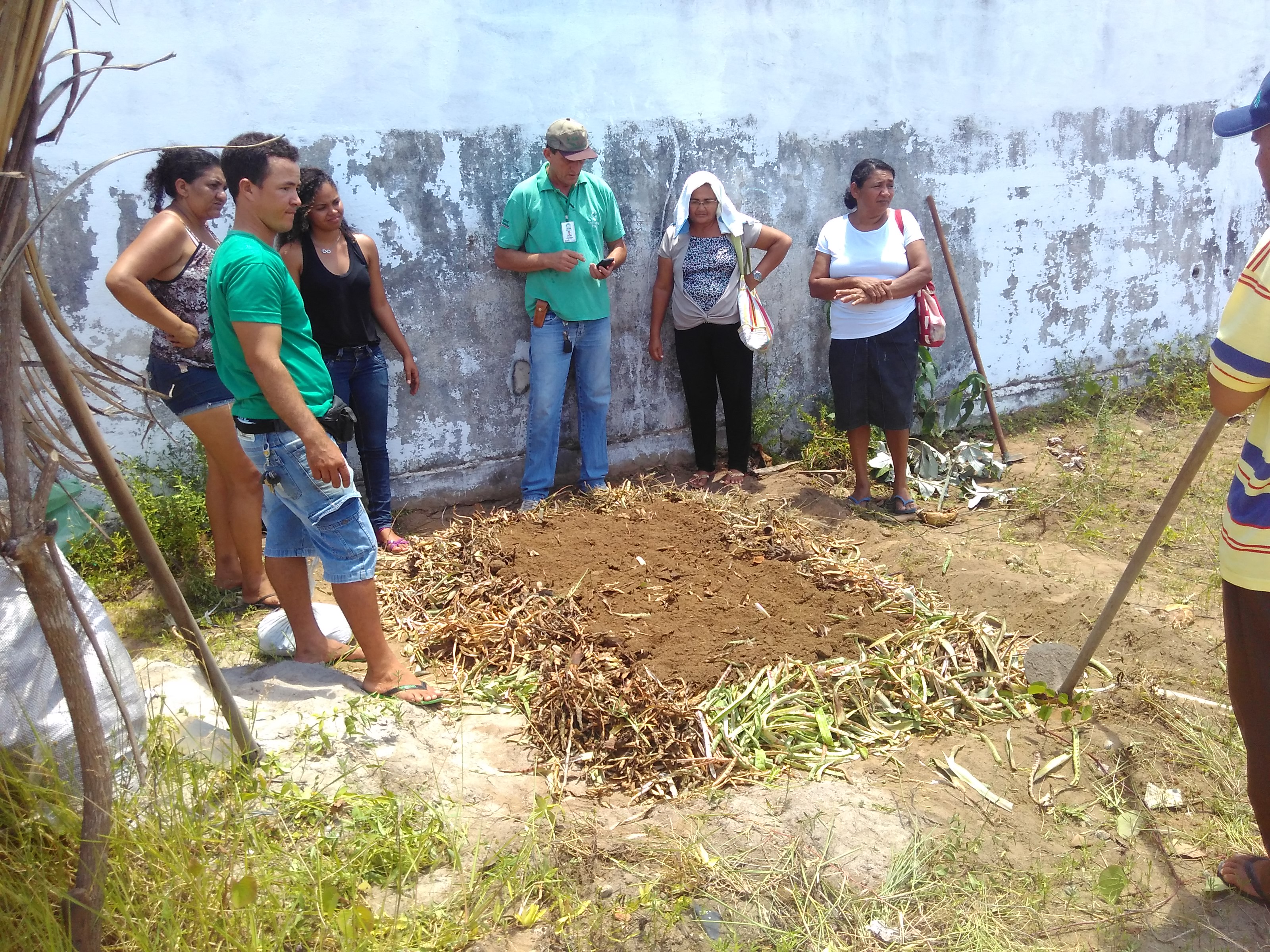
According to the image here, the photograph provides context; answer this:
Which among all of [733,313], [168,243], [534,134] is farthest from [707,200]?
[168,243]

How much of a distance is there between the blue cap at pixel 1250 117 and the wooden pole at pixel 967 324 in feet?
13.5

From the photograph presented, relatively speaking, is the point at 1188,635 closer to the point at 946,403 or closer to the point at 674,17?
the point at 946,403

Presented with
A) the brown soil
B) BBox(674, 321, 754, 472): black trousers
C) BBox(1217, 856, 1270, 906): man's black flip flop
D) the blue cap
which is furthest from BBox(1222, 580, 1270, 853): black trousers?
BBox(674, 321, 754, 472): black trousers

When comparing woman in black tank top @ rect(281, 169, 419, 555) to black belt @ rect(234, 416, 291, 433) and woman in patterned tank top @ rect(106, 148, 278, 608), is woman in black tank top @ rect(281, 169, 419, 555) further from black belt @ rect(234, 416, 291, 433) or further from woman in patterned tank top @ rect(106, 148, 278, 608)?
black belt @ rect(234, 416, 291, 433)

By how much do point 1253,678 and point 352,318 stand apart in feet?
13.2

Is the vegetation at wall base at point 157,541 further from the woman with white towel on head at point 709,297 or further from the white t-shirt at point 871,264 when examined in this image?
the white t-shirt at point 871,264

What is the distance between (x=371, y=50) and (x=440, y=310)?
136 centimetres

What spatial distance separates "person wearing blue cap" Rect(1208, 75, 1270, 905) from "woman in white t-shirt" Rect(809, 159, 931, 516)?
113 inches

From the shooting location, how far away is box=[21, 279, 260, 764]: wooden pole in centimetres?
220

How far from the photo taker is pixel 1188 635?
4172mm

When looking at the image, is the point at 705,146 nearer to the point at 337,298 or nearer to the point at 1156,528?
the point at 337,298

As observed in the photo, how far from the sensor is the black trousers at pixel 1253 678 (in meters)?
2.55

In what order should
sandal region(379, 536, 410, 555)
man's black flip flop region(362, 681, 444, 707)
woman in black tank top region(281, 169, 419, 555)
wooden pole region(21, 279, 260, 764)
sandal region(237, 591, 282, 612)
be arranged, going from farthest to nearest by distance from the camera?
sandal region(379, 536, 410, 555) → woman in black tank top region(281, 169, 419, 555) → sandal region(237, 591, 282, 612) → man's black flip flop region(362, 681, 444, 707) → wooden pole region(21, 279, 260, 764)

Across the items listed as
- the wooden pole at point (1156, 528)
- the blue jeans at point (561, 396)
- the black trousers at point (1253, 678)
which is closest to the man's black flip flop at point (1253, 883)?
the black trousers at point (1253, 678)
